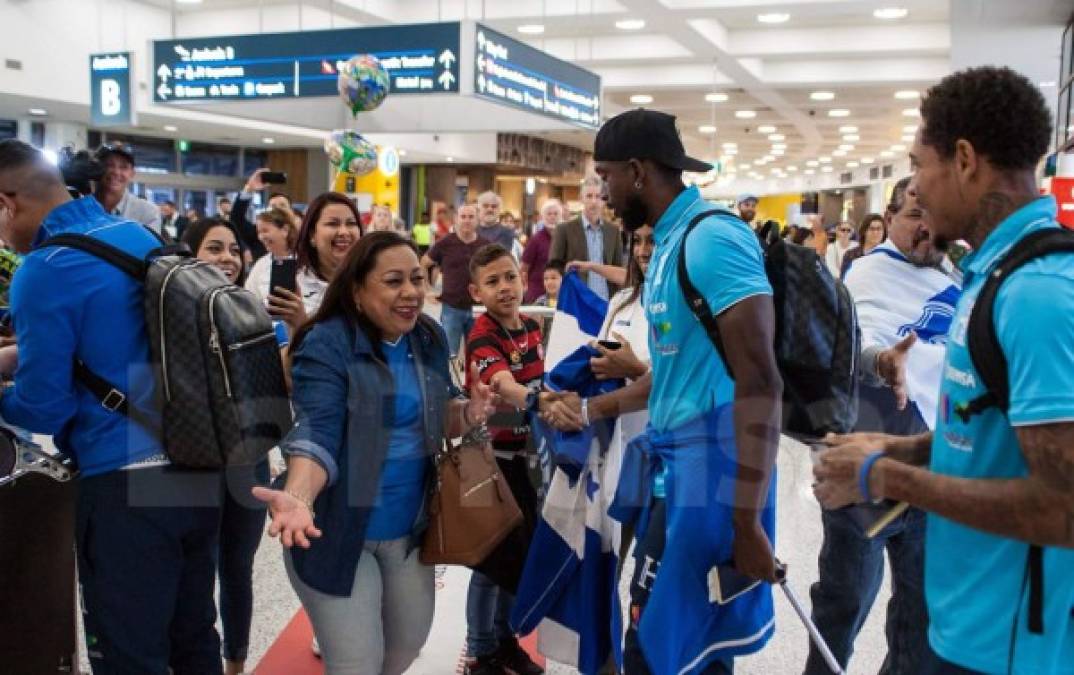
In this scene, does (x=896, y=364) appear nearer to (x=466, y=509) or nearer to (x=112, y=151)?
(x=466, y=509)

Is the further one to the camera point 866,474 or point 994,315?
point 866,474

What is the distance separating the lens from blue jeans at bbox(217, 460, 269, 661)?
2865 mm

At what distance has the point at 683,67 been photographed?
1411 centimetres

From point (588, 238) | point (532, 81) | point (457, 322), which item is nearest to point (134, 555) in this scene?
point (588, 238)

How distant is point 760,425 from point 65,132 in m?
15.6

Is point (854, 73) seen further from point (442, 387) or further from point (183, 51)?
point (442, 387)

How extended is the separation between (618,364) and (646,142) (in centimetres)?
65

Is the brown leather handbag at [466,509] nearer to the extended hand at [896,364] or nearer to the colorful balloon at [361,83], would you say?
the extended hand at [896,364]

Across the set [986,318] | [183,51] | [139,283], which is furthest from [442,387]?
[183,51]

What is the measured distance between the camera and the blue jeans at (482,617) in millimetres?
3145

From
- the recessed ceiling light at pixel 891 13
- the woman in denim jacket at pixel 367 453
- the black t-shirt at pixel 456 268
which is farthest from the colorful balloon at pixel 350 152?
the recessed ceiling light at pixel 891 13

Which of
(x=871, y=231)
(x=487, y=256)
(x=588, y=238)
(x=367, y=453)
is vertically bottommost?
(x=367, y=453)

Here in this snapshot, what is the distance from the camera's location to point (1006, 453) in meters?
1.35

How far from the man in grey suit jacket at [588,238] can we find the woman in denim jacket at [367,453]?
14.4 feet
